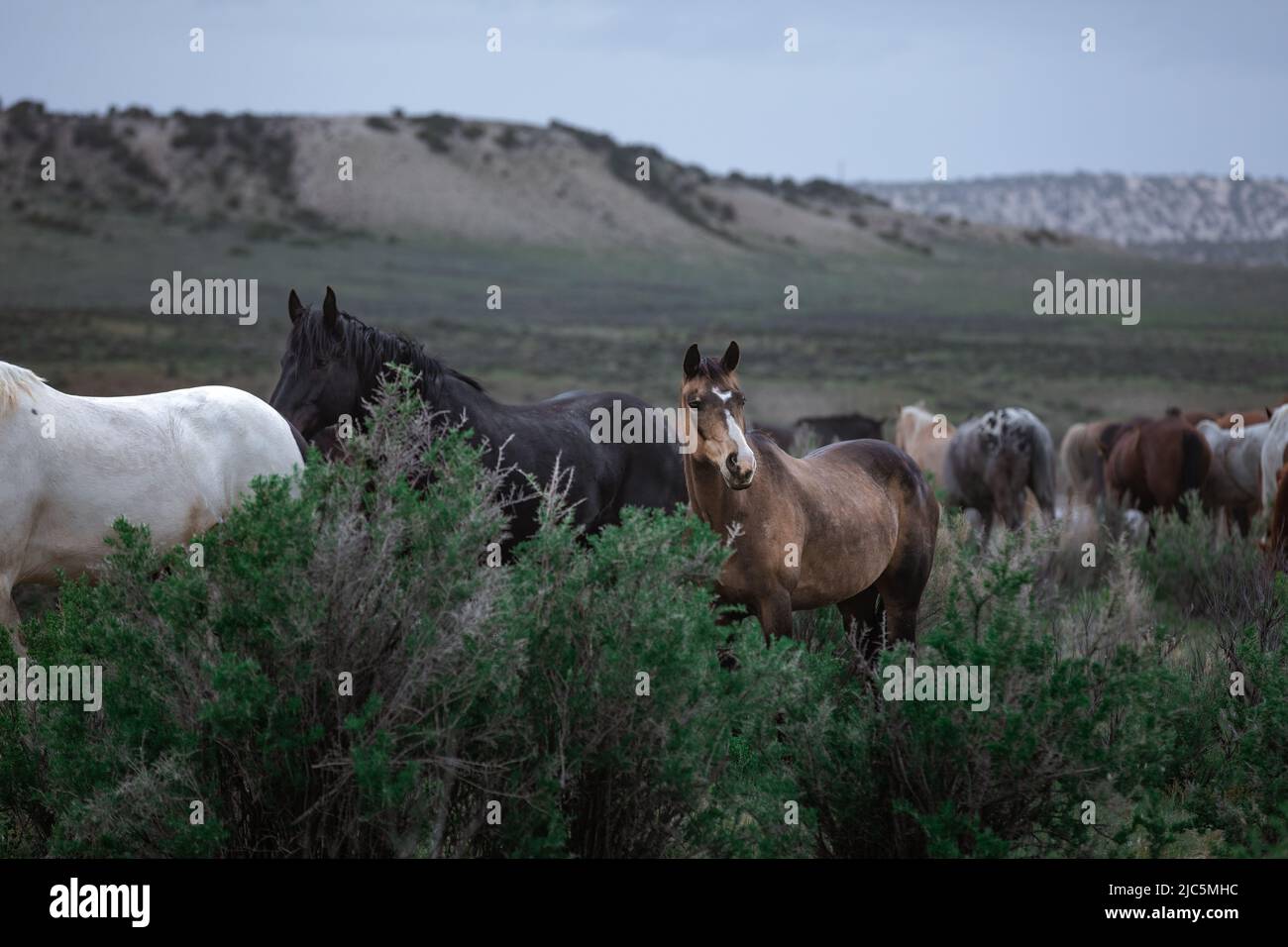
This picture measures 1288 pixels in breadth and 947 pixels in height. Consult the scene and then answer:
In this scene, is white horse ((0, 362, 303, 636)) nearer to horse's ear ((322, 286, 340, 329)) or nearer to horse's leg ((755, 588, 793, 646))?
horse's ear ((322, 286, 340, 329))

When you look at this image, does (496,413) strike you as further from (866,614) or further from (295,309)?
(866,614)

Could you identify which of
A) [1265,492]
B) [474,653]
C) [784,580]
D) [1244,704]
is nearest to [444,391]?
[784,580]

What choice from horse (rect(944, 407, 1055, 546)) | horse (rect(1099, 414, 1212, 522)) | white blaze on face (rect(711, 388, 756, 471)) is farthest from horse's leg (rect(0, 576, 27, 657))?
horse (rect(1099, 414, 1212, 522))

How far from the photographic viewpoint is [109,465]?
6043 mm

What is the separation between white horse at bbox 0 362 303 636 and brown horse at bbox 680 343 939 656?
80.7 inches

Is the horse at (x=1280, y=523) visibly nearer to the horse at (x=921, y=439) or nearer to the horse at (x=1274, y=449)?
the horse at (x=1274, y=449)

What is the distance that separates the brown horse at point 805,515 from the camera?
218 inches

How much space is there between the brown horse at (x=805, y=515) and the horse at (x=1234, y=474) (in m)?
8.99

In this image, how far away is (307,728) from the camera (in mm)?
4031

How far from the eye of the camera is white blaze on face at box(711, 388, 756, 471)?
527 centimetres

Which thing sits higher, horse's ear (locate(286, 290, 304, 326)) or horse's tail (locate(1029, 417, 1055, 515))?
Answer: horse's ear (locate(286, 290, 304, 326))

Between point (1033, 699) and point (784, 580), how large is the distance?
4.80ft

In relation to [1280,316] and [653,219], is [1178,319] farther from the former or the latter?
[653,219]

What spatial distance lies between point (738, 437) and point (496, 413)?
2.17 m
